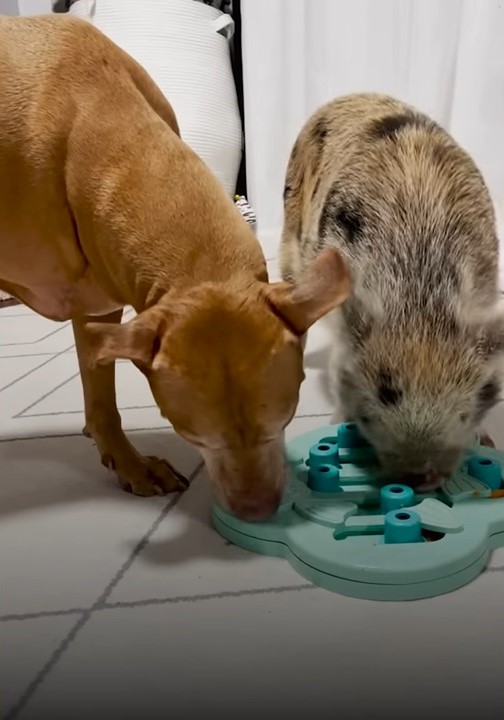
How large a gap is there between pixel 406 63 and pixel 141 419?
2.18m

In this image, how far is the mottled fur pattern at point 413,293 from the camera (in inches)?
52.7

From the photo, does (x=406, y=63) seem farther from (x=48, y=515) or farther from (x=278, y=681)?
(x=278, y=681)

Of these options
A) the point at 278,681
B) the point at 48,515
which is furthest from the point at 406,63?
the point at 278,681

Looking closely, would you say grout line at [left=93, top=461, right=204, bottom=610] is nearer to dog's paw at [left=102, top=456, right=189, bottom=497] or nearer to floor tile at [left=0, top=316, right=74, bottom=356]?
dog's paw at [left=102, top=456, right=189, bottom=497]

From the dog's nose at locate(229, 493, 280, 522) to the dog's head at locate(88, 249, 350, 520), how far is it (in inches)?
4.2

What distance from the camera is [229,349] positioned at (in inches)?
44.0

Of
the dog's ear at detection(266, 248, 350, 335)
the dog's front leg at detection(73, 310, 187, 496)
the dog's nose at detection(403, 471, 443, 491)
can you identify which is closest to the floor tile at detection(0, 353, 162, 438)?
the dog's front leg at detection(73, 310, 187, 496)

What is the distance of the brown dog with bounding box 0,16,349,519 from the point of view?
3.71 ft

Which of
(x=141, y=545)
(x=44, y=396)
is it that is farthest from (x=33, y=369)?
(x=141, y=545)

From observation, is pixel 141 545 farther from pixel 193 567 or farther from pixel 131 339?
pixel 131 339

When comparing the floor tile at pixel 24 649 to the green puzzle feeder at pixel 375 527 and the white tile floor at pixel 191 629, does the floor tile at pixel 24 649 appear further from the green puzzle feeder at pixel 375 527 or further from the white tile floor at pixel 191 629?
the green puzzle feeder at pixel 375 527

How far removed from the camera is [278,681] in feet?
3.34

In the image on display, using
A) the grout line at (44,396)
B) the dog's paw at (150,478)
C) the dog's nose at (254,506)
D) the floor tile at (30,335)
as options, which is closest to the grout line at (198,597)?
the dog's nose at (254,506)

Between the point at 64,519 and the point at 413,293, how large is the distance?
75 cm
